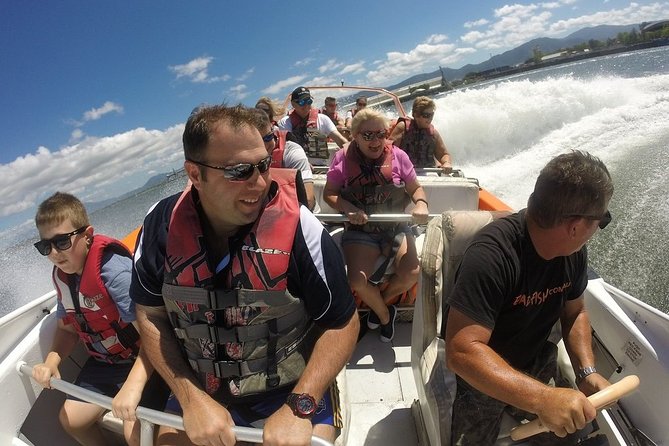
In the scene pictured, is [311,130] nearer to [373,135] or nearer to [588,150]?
[373,135]

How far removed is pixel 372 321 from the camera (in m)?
2.66

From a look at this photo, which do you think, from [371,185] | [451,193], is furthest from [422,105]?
[371,185]

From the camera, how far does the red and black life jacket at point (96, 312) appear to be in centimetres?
171

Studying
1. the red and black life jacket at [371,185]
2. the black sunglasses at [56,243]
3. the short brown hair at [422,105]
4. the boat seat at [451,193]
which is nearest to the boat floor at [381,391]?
the red and black life jacket at [371,185]

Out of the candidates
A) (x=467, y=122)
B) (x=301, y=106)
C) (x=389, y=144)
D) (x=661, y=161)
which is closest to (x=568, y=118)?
(x=467, y=122)

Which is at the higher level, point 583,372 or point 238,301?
point 238,301

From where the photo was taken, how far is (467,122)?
403 inches

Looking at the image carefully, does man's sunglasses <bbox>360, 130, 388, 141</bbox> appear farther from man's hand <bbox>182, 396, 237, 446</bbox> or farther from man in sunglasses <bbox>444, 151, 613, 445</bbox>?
man's hand <bbox>182, 396, 237, 446</bbox>

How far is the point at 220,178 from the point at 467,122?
10.1 meters

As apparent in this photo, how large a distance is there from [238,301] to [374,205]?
159 centimetres

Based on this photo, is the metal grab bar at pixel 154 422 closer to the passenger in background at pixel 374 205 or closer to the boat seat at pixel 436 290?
the boat seat at pixel 436 290

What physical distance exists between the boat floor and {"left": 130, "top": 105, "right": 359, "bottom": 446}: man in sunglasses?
1.72ft

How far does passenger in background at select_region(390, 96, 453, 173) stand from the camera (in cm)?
420

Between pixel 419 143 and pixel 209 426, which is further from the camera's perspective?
pixel 419 143
